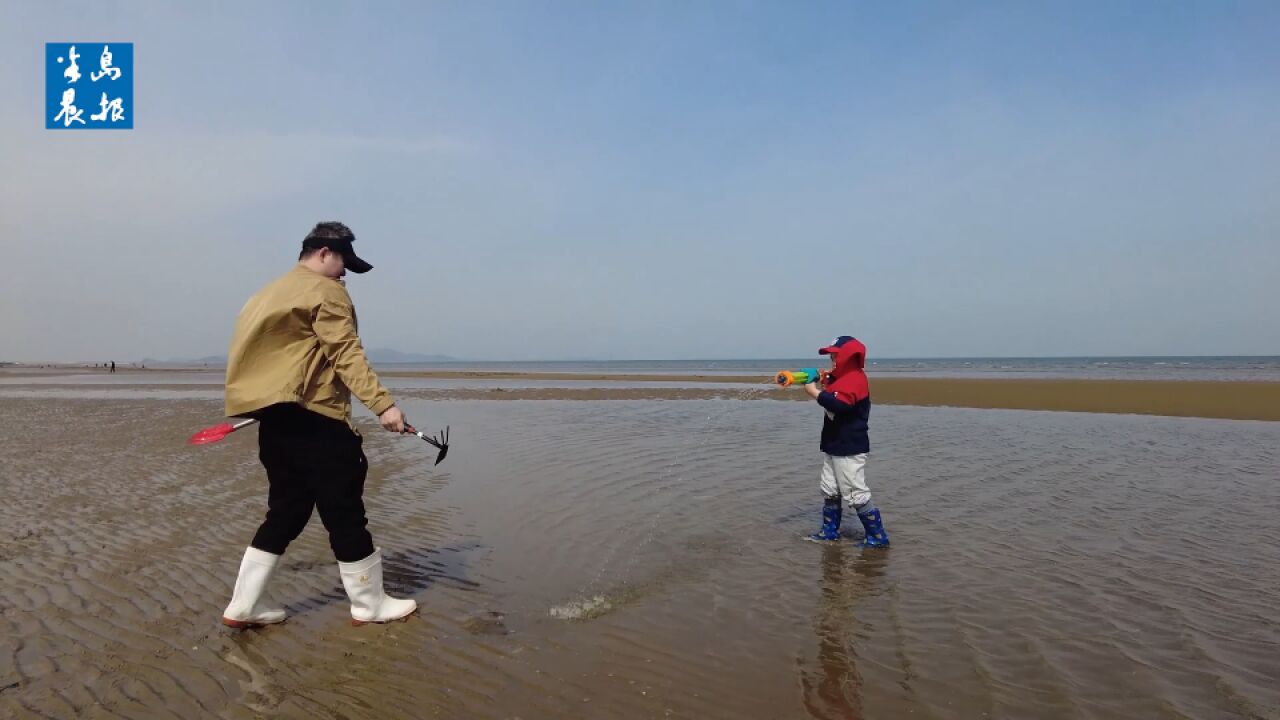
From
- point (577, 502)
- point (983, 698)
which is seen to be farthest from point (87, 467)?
point (983, 698)

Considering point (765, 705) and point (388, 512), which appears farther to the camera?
point (388, 512)

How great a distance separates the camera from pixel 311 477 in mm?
4066

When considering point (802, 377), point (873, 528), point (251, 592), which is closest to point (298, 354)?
point (251, 592)

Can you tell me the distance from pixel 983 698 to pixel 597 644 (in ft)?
6.85

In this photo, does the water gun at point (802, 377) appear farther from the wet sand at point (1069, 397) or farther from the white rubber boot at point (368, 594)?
the wet sand at point (1069, 397)

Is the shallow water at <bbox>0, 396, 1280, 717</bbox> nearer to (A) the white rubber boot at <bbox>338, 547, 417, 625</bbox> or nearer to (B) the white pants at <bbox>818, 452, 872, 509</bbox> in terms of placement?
(A) the white rubber boot at <bbox>338, 547, 417, 625</bbox>

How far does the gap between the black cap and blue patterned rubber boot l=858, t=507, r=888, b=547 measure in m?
4.72

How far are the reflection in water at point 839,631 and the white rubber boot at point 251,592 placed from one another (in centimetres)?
329

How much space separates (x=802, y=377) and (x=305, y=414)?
14.9 feet

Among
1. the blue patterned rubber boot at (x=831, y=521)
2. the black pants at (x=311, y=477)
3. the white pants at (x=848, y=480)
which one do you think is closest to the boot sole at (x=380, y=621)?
the black pants at (x=311, y=477)

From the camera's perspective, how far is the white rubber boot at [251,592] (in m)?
4.13

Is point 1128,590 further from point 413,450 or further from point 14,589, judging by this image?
point 413,450

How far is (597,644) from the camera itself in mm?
3990

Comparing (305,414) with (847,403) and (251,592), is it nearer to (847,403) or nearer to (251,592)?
(251,592)
